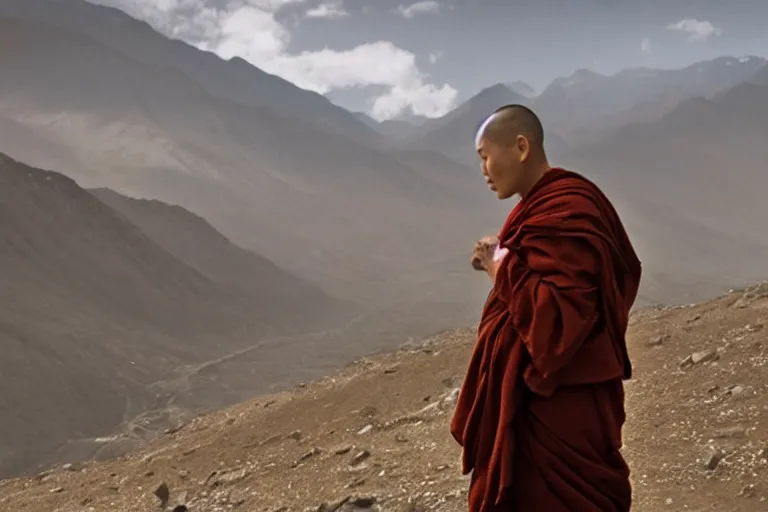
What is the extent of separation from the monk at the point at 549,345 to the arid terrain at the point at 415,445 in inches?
118

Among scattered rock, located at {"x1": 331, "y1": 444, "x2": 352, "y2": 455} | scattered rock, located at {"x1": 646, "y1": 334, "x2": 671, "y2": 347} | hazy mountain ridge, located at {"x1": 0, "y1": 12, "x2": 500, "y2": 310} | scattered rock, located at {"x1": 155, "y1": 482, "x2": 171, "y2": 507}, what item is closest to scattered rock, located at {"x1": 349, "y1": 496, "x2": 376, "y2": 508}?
scattered rock, located at {"x1": 331, "y1": 444, "x2": 352, "y2": 455}

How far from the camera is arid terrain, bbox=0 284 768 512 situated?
5.29 meters

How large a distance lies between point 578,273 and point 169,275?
48630 mm

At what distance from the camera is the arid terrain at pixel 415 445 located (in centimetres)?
529

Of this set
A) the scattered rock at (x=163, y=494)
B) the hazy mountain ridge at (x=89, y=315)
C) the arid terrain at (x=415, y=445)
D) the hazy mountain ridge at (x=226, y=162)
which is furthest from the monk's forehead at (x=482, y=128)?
the hazy mountain ridge at (x=226, y=162)

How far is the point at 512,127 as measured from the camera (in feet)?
7.71

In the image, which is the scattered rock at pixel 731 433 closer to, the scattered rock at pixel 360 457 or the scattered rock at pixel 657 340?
the scattered rock at pixel 360 457

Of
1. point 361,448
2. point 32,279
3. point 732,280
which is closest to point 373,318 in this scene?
point 32,279

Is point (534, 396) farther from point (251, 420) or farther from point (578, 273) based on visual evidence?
point (251, 420)

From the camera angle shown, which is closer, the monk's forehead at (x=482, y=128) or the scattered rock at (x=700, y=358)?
the monk's forehead at (x=482, y=128)

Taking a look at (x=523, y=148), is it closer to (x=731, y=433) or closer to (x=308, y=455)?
(x=731, y=433)

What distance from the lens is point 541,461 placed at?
2189mm

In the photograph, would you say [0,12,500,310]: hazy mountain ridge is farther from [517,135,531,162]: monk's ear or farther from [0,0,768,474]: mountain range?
[517,135,531,162]: monk's ear

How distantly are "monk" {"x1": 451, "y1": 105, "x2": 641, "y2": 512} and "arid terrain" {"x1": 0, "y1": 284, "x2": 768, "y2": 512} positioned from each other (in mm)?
3005
